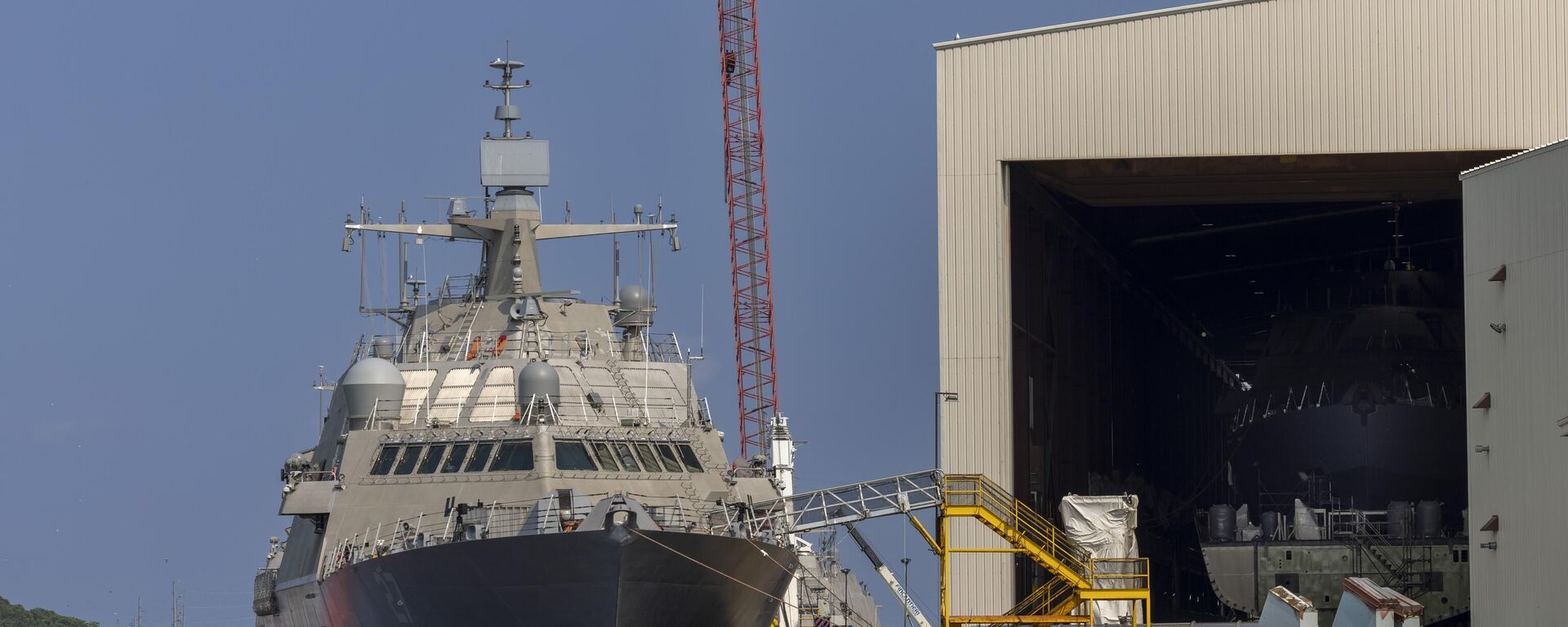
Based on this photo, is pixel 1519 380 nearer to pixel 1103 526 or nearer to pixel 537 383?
pixel 1103 526

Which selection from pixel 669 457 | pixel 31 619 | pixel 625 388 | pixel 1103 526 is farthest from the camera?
pixel 31 619

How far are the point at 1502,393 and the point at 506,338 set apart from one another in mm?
18736

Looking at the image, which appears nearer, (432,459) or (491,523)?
(491,523)

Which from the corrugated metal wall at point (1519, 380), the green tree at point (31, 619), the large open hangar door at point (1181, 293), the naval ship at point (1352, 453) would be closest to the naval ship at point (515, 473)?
the large open hangar door at point (1181, 293)

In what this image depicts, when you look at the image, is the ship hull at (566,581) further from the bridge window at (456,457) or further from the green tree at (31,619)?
the green tree at (31,619)

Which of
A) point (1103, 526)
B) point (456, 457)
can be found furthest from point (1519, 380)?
point (456, 457)

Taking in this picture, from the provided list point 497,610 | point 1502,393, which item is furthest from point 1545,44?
point 497,610

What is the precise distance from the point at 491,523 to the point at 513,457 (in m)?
2.88

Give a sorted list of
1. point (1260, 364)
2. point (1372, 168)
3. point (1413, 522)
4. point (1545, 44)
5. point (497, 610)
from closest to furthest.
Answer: point (497, 610) < point (1545, 44) < point (1372, 168) < point (1413, 522) < point (1260, 364)

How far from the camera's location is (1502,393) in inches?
1550

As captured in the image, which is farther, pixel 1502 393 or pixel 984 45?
pixel 984 45

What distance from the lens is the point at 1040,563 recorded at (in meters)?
39.8

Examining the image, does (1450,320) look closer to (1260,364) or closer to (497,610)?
(1260,364)

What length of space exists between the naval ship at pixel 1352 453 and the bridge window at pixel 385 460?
24130mm
